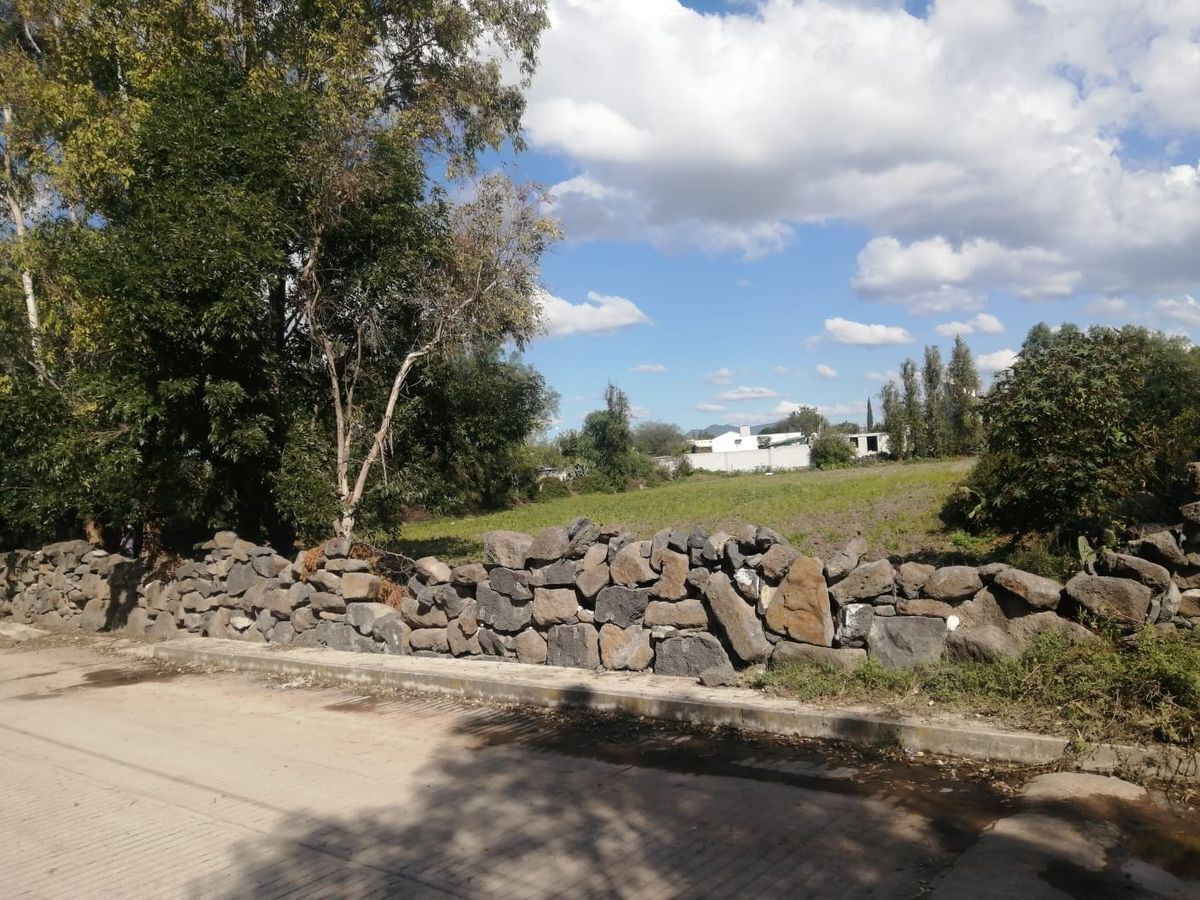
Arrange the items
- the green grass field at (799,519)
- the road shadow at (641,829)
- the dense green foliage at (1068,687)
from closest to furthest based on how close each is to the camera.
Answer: the road shadow at (641,829), the dense green foliage at (1068,687), the green grass field at (799,519)

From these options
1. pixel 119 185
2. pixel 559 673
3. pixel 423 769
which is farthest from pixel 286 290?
pixel 423 769

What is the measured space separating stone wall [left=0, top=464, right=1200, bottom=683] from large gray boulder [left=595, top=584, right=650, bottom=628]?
15 mm

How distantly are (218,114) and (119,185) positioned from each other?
3.24 m

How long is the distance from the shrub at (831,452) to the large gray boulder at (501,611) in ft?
202

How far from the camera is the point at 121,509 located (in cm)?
1386

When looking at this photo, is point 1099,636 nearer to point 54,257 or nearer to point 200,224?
point 200,224

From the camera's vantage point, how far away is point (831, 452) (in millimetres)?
72062

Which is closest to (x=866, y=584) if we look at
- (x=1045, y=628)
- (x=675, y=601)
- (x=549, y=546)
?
(x=1045, y=628)

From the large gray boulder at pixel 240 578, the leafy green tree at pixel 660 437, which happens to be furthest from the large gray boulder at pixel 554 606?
the leafy green tree at pixel 660 437

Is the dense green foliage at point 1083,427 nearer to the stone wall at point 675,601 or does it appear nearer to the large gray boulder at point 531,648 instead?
the stone wall at point 675,601

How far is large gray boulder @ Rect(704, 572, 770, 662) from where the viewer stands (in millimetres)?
7645

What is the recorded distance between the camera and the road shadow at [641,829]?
14.1 feet

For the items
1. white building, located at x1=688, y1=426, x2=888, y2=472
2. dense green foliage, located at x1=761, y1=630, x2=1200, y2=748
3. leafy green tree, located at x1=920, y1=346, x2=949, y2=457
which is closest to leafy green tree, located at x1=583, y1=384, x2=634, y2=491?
white building, located at x1=688, y1=426, x2=888, y2=472

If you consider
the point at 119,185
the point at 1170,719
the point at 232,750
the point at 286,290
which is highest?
the point at 119,185
